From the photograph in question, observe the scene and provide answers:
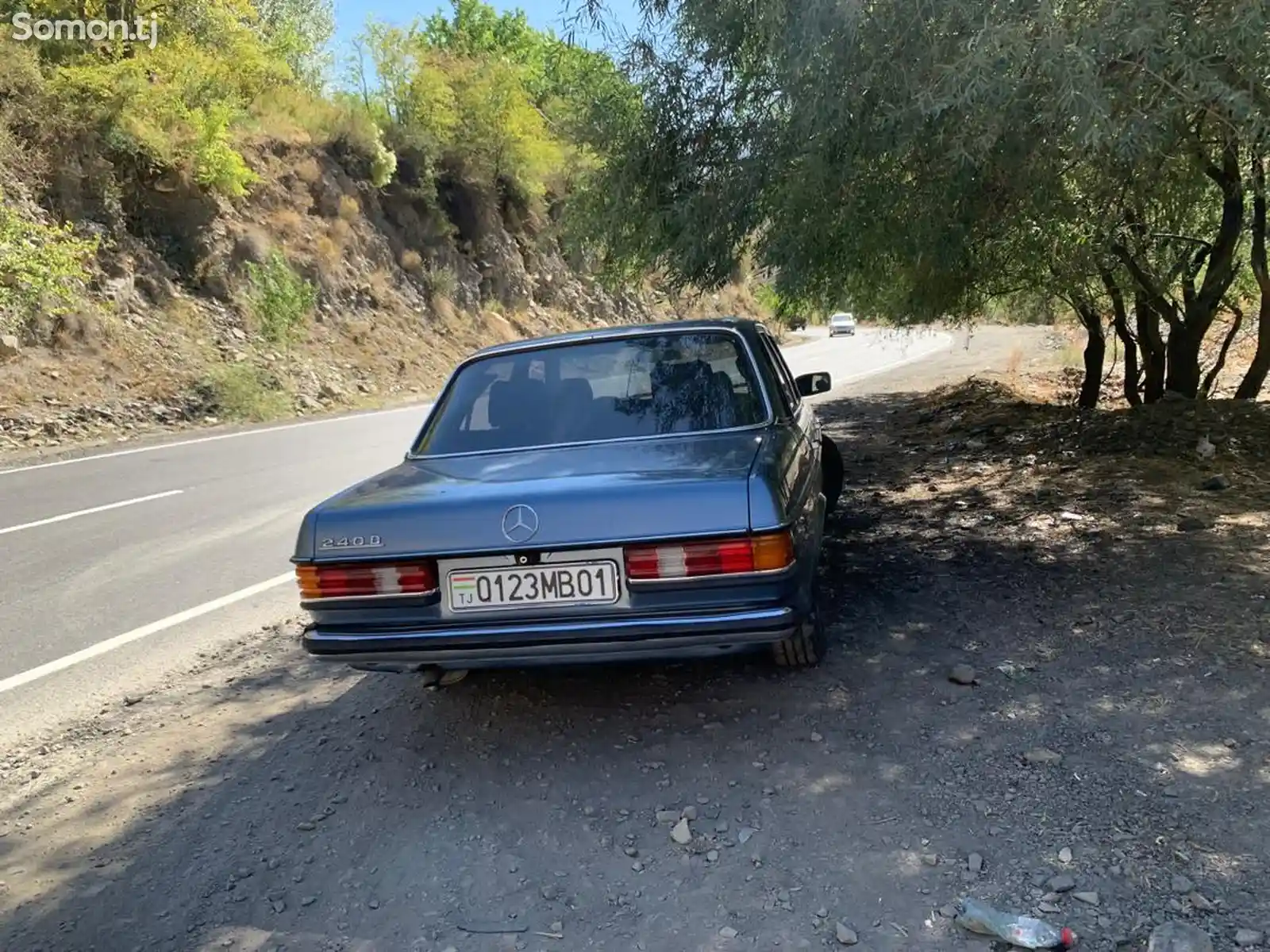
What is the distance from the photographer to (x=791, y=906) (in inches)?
105

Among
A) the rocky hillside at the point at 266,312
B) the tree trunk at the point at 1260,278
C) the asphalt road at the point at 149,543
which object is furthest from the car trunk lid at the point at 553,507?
the rocky hillside at the point at 266,312

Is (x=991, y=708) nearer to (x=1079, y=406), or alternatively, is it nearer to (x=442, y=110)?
(x=1079, y=406)

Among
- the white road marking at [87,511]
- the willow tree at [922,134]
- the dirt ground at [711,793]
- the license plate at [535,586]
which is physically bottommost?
the dirt ground at [711,793]

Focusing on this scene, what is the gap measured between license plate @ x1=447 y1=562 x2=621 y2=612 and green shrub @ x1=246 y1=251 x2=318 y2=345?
18.6 m

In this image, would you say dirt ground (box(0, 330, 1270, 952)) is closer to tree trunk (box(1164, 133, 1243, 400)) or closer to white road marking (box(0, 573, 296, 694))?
white road marking (box(0, 573, 296, 694))

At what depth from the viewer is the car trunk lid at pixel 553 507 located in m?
3.22

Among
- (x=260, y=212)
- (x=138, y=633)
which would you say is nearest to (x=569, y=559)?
(x=138, y=633)

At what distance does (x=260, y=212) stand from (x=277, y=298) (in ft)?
11.8

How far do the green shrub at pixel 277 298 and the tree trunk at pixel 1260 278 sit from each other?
683 inches

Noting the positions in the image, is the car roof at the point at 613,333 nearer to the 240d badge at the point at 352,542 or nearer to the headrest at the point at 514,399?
the headrest at the point at 514,399

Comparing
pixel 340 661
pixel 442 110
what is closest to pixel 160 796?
pixel 340 661

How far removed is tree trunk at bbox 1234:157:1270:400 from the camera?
273 inches

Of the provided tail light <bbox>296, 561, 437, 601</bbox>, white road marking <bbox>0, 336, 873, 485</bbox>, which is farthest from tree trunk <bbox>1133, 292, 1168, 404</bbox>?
tail light <bbox>296, 561, 437, 601</bbox>

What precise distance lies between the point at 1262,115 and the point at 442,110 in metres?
28.9
